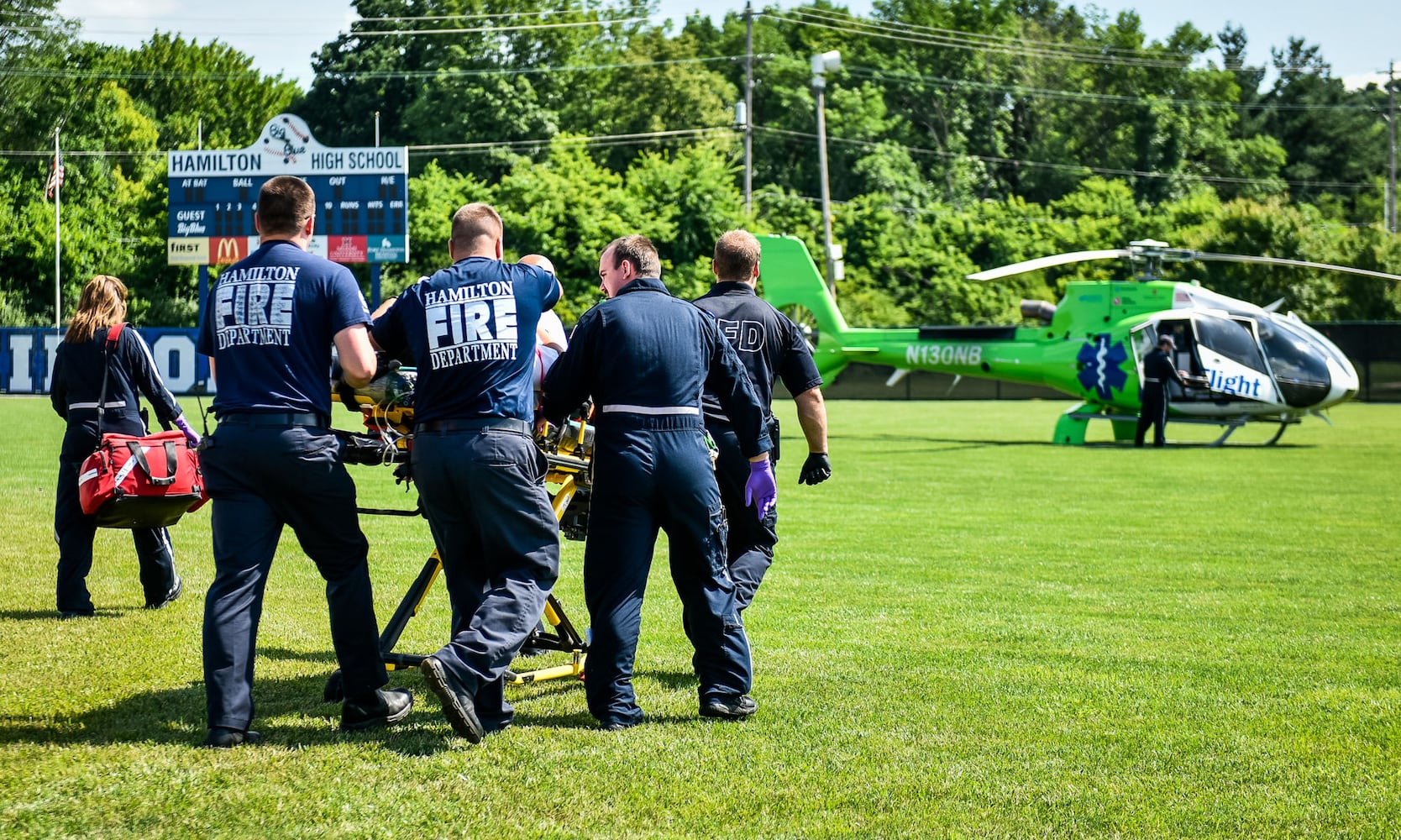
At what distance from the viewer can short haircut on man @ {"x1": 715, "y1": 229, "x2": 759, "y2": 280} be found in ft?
22.1

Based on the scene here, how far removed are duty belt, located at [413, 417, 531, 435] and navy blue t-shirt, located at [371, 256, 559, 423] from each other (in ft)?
0.05

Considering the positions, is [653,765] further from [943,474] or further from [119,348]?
[943,474]

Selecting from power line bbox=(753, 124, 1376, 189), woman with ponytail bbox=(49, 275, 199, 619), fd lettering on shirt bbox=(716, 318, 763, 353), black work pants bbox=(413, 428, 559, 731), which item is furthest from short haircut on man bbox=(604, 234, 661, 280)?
power line bbox=(753, 124, 1376, 189)

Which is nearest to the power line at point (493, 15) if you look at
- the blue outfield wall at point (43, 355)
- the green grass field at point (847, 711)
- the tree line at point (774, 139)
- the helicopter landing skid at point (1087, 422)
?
the tree line at point (774, 139)

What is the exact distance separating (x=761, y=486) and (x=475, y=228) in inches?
68.9

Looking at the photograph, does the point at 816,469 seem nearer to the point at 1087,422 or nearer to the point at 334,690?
the point at 334,690

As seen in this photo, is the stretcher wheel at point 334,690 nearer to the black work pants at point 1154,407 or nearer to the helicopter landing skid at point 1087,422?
the black work pants at point 1154,407

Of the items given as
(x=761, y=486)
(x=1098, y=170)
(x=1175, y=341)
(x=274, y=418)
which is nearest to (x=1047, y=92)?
(x=1098, y=170)

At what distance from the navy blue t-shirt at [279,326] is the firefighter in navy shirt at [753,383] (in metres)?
1.85

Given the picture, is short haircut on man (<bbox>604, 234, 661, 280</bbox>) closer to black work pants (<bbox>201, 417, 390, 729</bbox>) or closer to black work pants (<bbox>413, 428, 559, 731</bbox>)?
black work pants (<bbox>413, 428, 559, 731</bbox>)

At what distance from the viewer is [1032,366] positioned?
23.8 meters

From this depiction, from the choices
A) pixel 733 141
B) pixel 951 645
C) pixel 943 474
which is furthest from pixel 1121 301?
pixel 733 141

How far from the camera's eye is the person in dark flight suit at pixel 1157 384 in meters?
22.0

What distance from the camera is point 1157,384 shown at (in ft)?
72.7
